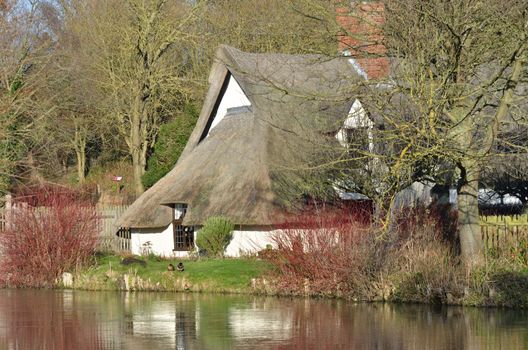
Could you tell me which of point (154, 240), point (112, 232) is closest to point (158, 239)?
point (154, 240)

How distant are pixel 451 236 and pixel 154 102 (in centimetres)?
2539

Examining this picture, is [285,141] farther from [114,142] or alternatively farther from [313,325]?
[114,142]

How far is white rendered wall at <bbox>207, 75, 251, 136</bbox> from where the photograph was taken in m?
37.2

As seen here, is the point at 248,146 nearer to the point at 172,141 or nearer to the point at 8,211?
the point at 8,211

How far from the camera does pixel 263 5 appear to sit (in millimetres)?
51156

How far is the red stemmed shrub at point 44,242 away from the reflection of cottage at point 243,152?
3588mm

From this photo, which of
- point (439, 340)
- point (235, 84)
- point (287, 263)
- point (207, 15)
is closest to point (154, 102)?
point (207, 15)

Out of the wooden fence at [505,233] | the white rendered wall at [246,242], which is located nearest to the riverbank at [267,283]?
the white rendered wall at [246,242]

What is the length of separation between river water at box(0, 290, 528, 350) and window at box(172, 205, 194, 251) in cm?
750

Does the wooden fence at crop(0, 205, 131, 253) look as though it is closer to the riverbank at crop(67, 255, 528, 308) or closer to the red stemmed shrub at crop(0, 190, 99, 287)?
the riverbank at crop(67, 255, 528, 308)

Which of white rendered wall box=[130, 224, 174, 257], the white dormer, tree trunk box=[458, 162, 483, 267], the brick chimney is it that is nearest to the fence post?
white rendered wall box=[130, 224, 174, 257]

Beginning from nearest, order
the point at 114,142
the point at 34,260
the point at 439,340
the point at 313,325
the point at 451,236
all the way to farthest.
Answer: the point at 439,340
the point at 313,325
the point at 451,236
the point at 34,260
the point at 114,142

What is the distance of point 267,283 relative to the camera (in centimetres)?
2808

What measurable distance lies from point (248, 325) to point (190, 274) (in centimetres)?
752
